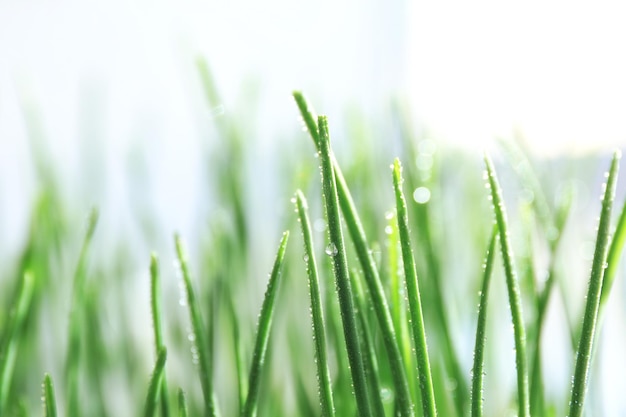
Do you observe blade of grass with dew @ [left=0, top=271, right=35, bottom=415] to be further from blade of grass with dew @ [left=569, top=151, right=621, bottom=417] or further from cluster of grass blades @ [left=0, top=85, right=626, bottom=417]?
blade of grass with dew @ [left=569, top=151, right=621, bottom=417]

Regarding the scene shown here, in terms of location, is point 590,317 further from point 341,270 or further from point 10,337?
point 10,337

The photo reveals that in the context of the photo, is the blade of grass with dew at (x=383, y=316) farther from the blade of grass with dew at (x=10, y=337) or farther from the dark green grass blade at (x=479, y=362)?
the blade of grass with dew at (x=10, y=337)

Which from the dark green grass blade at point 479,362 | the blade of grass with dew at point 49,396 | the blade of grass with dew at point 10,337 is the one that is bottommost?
the dark green grass blade at point 479,362

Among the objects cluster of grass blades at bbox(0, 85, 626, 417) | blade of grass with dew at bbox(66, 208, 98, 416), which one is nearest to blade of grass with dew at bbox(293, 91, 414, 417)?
cluster of grass blades at bbox(0, 85, 626, 417)

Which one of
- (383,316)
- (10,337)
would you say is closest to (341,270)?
(383,316)

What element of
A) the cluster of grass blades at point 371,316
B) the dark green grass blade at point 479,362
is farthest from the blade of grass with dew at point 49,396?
the dark green grass blade at point 479,362
